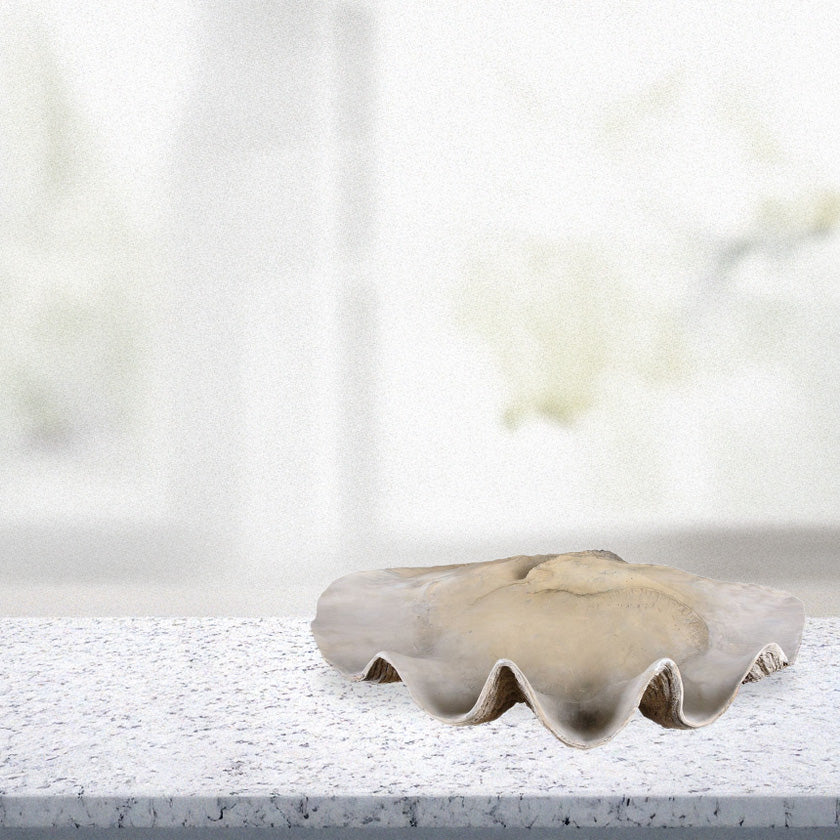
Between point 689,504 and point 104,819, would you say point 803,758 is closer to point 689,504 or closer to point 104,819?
point 104,819

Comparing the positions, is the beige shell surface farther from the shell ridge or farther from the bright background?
the bright background

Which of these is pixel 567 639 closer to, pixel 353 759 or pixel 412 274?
pixel 353 759

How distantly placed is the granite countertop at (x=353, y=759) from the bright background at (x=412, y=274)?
1.34 ft

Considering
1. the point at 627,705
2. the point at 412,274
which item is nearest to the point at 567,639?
the point at 627,705

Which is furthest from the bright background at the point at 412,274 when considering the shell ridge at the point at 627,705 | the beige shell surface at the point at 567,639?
the shell ridge at the point at 627,705

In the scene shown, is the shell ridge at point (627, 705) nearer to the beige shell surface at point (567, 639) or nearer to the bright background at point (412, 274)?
the beige shell surface at point (567, 639)

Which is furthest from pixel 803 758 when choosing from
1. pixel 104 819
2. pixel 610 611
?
pixel 104 819

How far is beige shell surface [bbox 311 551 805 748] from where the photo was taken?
584mm

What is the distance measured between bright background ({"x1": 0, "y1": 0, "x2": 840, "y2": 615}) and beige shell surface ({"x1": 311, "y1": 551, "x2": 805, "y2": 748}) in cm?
36

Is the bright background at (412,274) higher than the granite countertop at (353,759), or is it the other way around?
the bright background at (412,274)

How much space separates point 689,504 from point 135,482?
2.40 feet

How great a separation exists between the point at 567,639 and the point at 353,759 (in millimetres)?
175

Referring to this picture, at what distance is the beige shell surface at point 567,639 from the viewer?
1.92 feet

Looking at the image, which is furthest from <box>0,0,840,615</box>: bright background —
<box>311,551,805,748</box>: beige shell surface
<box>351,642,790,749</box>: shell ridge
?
<box>351,642,790,749</box>: shell ridge
